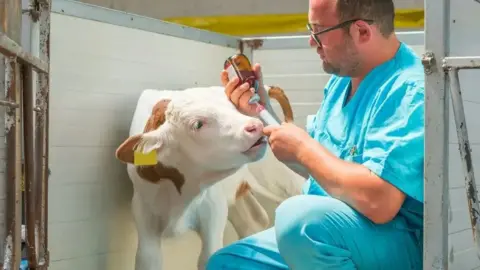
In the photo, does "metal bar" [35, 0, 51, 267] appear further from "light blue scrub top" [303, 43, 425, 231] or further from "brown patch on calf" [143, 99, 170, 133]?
"brown patch on calf" [143, 99, 170, 133]

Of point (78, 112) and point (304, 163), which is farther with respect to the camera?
point (78, 112)

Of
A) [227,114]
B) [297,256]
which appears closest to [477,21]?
[297,256]

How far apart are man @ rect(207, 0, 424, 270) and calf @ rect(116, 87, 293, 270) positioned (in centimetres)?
38

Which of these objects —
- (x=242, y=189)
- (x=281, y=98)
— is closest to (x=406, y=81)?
(x=281, y=98)

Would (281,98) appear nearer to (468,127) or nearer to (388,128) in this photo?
(388,128)

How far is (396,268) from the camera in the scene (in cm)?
140

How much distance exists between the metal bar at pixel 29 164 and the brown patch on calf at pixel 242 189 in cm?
137

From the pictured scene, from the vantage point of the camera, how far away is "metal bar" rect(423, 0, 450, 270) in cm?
114

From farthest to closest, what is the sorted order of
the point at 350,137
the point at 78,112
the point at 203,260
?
1. the point at 203,260
2. the point at 78,112
3. the point at 350,137

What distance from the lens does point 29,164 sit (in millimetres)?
1251

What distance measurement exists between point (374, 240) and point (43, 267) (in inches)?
24.4

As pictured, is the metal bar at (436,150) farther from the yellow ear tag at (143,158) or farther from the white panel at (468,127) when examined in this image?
the yellow ear tag at (143,158)

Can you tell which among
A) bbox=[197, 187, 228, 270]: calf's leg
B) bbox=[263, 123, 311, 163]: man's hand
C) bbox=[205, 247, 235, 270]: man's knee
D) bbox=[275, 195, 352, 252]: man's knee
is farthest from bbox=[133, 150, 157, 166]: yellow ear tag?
bbox=[275, 195, 352, 252]: man's knee

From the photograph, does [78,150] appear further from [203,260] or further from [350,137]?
[350,137]
